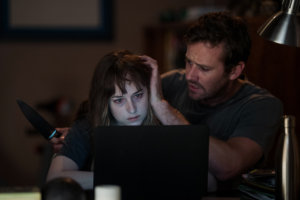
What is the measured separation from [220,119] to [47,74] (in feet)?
6.83

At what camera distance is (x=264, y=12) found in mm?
2811

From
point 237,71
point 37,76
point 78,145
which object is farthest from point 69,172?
point 37,76

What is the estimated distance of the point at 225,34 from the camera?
7.08ft

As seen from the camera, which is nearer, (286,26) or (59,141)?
(286,26)

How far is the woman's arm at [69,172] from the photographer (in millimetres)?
1617

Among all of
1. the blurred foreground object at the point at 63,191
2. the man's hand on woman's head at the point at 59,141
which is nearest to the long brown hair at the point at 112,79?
the man's hand on woman's head at the point at 59,141

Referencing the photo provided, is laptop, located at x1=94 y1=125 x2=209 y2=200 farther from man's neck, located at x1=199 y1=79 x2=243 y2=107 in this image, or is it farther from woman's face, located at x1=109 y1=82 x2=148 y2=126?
man's neck, located at x1=199 y1=79 x2=243 y2=107

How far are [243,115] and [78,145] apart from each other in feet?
2.45

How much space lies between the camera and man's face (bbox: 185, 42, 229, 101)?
7.09ft

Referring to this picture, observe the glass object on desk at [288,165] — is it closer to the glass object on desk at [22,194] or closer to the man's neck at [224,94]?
the glass object on desk at [22,194]

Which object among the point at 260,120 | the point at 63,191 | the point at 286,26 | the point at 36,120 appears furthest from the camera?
the point at 260,120

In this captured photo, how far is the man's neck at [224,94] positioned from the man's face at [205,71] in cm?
1

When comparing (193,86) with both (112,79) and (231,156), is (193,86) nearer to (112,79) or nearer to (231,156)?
(231,156)

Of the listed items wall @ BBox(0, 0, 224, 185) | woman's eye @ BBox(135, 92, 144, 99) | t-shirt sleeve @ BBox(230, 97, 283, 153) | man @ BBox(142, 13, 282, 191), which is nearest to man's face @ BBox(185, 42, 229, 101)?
man @ BBox(142, 13, 282, 191)
